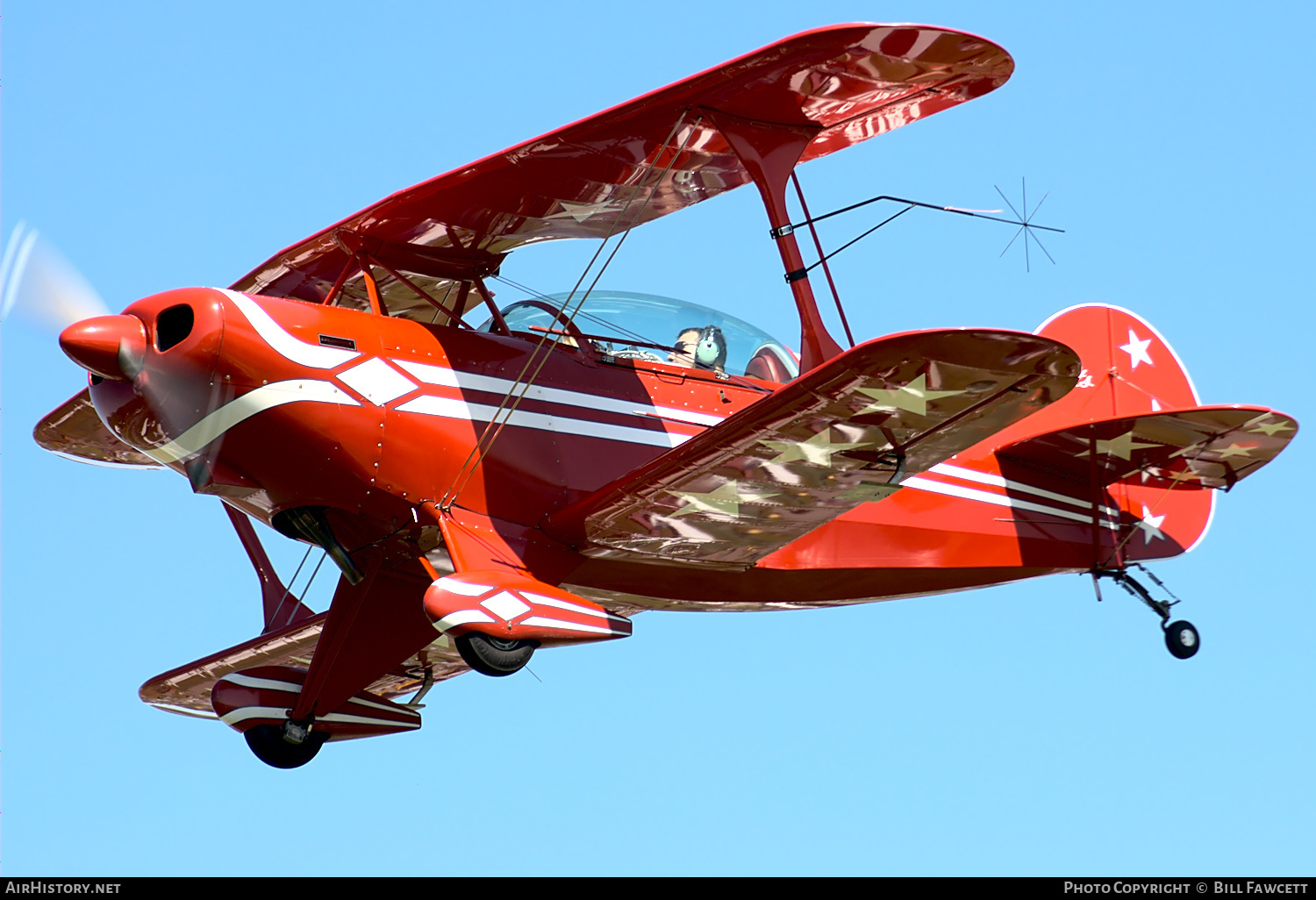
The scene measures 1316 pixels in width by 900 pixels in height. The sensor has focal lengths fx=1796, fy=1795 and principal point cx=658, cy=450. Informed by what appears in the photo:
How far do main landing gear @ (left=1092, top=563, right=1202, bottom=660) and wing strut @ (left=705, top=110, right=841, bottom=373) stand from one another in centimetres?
361

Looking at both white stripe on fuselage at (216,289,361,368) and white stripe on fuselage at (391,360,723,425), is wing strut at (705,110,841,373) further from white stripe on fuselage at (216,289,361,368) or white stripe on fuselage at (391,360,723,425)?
white stripe on fuselage at (216,289,361,368)

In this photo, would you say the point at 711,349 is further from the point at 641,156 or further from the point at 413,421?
the point at 413,421

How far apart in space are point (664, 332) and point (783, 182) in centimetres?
139

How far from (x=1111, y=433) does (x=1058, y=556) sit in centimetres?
111

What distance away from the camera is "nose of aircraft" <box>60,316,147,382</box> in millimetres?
9617

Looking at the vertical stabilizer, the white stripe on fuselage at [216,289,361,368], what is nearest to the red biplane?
the white stripe on fuselage at [216,289,361,368]

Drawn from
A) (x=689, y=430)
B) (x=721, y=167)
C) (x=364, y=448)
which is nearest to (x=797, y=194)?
(x=721, y=167)

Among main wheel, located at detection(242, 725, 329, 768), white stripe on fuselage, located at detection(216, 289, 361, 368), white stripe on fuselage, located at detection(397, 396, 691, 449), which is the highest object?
white stripe on fuselage, located at detection(216, 289, 361, 368)

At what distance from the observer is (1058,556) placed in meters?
13.1

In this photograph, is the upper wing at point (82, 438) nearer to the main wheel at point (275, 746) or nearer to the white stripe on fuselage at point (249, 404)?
the main wheel at point (275, 746)

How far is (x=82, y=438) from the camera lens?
12961 mm

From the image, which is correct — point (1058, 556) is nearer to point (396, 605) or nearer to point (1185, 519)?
point (1185, 519)

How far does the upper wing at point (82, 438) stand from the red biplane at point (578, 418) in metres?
0.04

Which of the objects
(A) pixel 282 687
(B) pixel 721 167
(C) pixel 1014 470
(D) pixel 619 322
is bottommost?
(A) pixel 282 687
